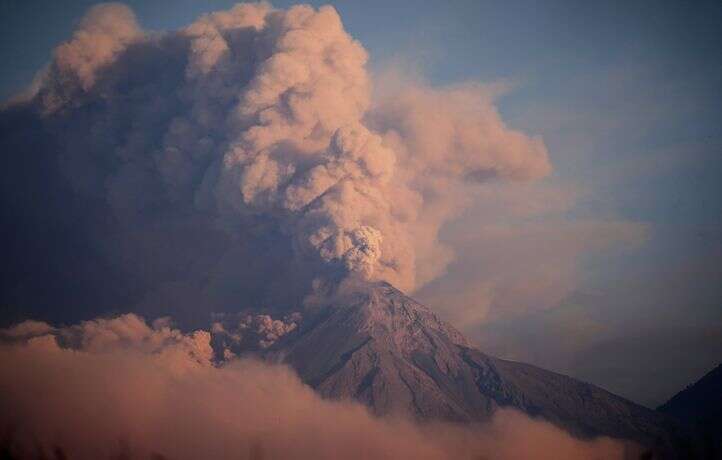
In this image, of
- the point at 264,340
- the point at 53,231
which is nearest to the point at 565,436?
the point at 264,340

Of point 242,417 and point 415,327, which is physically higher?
point 415,327

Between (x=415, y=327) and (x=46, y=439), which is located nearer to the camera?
(x=46, y=439)

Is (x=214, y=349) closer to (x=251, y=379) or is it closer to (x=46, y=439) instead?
(x=251, y=379)

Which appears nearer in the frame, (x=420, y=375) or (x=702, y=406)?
(x=420, y=375)

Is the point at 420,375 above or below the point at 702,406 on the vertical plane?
below

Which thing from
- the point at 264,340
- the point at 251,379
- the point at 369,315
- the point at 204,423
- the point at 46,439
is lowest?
the point at 46,439

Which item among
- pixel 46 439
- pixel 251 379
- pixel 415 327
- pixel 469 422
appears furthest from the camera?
pixel 415 327

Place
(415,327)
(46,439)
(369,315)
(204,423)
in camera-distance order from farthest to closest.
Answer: (415,327) → (369,315) → (204,423) → (46,439)
